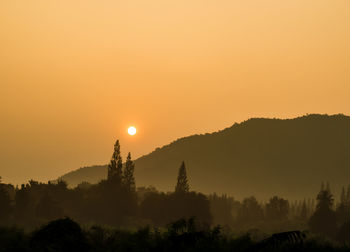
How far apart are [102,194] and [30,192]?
17872mm

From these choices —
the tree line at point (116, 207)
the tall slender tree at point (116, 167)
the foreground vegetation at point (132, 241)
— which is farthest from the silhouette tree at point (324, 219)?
the foreground vegetation at point (132, 241)

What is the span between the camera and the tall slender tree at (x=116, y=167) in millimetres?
122938

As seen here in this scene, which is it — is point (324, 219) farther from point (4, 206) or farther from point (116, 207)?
point (4, 206)

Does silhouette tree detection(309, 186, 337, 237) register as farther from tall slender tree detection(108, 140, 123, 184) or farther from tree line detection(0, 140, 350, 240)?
tall slender tree detection(108, 140, 123, 184)

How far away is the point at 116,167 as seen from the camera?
12862cm

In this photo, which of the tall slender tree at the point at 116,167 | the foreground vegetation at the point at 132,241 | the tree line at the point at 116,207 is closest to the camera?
the foreground vegetation at the point at 132,241

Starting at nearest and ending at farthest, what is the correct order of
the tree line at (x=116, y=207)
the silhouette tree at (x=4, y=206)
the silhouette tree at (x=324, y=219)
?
the silhouette tree at (x=4, y=206)
the tree line at (x=116, y=207)
the silhouette tree at (x=324, y=219)

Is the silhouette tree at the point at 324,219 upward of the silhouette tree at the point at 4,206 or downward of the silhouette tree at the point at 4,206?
downward

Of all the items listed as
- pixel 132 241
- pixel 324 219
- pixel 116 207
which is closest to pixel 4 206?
pixel 116 207

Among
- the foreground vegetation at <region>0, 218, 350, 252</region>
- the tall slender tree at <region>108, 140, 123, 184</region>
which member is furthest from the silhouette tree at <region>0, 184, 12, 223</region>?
the foreground vegetation at <region>0, 218, 350, 252</region>

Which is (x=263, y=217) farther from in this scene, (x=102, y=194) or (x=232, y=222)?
(x=102, y=194)

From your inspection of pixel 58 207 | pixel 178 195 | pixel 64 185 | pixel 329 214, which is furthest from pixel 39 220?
pixel 329 214

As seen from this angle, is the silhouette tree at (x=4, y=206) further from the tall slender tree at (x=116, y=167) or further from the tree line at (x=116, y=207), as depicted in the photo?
the tall slender tree at (x=116, y=167)

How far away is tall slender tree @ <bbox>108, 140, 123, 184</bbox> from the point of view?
4840 inches
